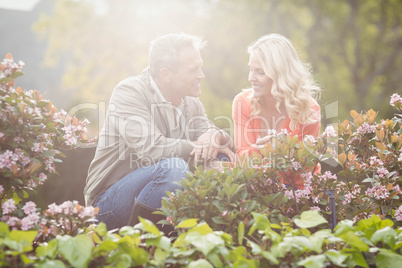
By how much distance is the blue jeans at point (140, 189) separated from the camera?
321 cm

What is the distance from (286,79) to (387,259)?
2.54 metres

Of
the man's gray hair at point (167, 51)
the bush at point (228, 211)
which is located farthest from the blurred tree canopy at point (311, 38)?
the bush at point (228, 211)

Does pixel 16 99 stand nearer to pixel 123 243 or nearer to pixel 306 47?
pixel 123 243

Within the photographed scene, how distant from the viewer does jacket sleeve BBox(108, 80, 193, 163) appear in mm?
3469

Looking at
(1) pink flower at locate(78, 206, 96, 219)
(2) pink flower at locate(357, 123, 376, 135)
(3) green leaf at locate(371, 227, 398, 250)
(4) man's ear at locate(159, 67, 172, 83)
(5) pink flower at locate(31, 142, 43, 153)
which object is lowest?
(3) green leaf at locate(371, 227, 398, 250)

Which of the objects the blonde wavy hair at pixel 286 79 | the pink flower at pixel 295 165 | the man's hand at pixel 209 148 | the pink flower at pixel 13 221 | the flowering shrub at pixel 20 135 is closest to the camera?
the pink flower at pixel 13 221

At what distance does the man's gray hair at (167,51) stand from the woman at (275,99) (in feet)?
2.40

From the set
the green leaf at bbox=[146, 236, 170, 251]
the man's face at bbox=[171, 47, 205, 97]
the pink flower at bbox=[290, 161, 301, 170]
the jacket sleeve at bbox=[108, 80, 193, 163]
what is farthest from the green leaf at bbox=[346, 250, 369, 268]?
the man's face at bbox=[171, 47, 205, 97]

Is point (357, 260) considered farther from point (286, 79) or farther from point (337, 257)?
point (286, 79)

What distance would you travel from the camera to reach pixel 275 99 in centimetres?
429

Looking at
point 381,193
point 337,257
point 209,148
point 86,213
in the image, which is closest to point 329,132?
point 381,193

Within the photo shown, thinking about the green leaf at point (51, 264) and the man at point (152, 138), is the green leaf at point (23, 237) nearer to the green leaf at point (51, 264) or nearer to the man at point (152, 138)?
the green leaf at point (51, 264)

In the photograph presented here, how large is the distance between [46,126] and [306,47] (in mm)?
13381

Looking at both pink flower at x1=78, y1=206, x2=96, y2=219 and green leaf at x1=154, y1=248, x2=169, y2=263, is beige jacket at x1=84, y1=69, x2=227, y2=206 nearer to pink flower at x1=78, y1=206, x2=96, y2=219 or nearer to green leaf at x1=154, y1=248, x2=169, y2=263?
pink flower at x1=78, y1=206, x2=96, y2=219
